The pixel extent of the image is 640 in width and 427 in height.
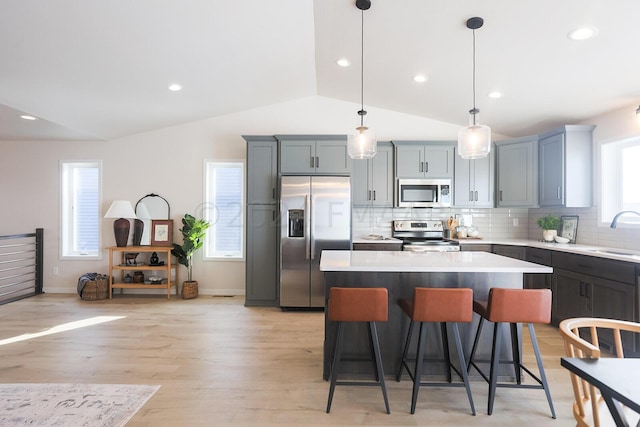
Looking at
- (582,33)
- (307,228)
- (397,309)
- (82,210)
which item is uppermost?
(582,33)

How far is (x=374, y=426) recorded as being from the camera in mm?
1994

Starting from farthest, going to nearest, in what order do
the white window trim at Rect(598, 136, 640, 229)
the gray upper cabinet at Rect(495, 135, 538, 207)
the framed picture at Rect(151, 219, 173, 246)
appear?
the framed picture at Rect(151, 219, 173, 246) → the gray upper cabinet at Rect(495, 135, 538, 207) → the white window trim at Rect(598, 136, 640, 229)

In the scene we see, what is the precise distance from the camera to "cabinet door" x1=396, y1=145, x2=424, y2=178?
4.65 meters

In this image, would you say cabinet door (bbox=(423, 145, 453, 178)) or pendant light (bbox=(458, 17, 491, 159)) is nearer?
pendant light (bbox=(458, 17, 491, 159))

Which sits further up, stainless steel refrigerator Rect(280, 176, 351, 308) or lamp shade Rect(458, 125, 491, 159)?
lamp shade Rect(458, 125, 491, 159)

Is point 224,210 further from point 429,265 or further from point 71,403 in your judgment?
point 429,265

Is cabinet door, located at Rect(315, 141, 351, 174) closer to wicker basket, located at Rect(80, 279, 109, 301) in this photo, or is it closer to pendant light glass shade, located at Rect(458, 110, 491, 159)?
pendant light glass shade, located at Rect(458, 110, 491, 159)

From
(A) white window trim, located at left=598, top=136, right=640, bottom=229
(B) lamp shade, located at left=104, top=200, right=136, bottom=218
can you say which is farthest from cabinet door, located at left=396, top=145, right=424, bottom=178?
(B) lamp shade, located at left=104, top=200, right=136, bottom=218

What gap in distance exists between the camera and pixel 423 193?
4664 mm

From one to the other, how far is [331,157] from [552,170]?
107 inches

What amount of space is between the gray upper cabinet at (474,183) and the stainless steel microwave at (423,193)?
144 millimetres

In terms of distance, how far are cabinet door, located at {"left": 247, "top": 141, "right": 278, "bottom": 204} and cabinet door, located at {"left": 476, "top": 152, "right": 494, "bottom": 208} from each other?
280cm

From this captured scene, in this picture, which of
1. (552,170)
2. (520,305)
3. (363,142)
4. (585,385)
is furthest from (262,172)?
(585,385)

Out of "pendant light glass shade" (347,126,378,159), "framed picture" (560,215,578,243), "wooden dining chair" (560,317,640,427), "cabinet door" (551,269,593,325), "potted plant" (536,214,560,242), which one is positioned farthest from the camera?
"potted plant" (536,214,560,242)
